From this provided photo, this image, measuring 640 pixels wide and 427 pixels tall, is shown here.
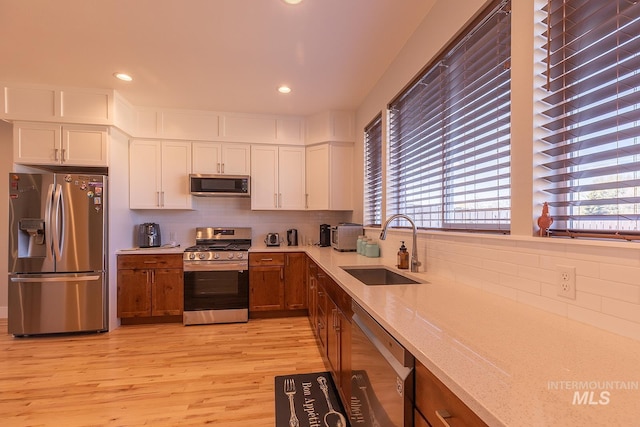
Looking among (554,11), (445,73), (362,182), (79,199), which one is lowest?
(79,199)

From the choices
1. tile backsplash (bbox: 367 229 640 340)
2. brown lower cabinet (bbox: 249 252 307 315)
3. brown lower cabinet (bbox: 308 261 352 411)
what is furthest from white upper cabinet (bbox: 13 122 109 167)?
tile backsplash (bbox: 367 229 640 340)

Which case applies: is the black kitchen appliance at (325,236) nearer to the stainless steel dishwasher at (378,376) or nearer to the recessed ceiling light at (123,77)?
the stainless steel dishwasher at (378,376)

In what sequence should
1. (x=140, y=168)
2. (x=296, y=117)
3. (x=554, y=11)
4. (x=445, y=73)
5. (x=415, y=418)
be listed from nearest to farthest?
(x=415, y=418) < (x=554, y=11) < (x=445, y=73) < (x=140, y=168) < (x=296, y=117)

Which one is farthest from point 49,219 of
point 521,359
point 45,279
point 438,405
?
point 521,359

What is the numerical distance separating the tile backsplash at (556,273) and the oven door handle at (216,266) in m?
2.45

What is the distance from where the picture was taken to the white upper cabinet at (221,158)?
12.1 feet

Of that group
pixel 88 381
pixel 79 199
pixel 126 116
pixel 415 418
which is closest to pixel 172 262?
pixel 79 199

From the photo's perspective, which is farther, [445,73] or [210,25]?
[210,25]

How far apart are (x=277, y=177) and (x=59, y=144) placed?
2364 mm

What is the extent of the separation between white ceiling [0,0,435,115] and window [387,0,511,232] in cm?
50

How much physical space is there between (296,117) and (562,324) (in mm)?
3584

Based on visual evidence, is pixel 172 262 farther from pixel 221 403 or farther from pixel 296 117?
pixel 296 117

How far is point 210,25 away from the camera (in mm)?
2064

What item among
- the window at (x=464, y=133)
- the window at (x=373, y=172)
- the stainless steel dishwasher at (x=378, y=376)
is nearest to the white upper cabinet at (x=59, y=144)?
the window at (x=373, y=172)
